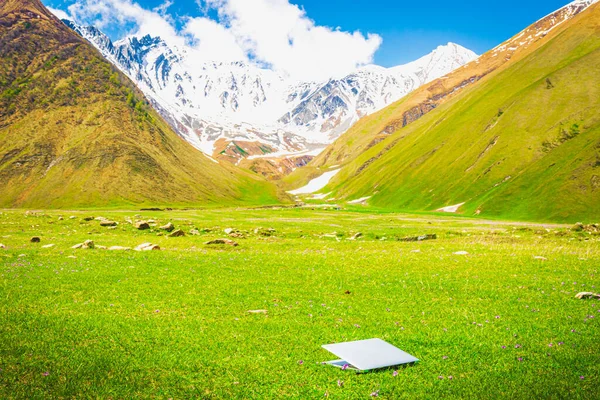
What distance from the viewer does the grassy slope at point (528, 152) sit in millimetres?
93062

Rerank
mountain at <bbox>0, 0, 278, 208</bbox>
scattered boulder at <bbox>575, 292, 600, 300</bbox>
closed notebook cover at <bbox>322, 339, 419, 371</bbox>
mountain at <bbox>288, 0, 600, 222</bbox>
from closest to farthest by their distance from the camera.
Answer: closed notebook cover at <bbox>322, 339, 419, 371</bbox>
scattered boulder at <bbox>575, 292, 600, 300</bbox>
mountain at <bbox>288, 0, 600, 222</bbox>
mountain at <bbox>0, 0, 278, 208</bbox>

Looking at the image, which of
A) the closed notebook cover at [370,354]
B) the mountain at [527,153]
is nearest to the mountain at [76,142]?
the mountain at [527,153]

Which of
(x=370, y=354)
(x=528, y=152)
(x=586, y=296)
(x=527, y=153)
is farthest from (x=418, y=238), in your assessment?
(x=528, y=152)

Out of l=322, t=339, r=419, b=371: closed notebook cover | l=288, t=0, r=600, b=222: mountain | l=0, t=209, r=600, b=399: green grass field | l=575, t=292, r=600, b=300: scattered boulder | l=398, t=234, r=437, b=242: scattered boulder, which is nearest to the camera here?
l=0, t=209, r=600, b=399: green grass field

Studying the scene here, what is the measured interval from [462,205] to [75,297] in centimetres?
13268

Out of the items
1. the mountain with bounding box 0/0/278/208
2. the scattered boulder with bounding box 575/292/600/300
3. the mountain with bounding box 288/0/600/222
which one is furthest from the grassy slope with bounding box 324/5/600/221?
the mountain with bounding box 0/0/278/208

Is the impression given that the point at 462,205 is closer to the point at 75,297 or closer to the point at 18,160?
the point at 75,297

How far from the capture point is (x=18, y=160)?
142125 mm

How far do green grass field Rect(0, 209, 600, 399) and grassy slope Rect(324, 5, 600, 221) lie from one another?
82073 mm

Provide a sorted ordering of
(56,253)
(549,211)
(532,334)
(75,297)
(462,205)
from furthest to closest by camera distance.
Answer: (462,205) < (549,211) < (56,253) < (75,297) < (532,334)

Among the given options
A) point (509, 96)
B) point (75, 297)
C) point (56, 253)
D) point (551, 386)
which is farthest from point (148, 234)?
point (509, 96)

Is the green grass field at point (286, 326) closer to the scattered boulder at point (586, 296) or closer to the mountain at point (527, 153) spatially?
the scattered boulder at point (586, 296)

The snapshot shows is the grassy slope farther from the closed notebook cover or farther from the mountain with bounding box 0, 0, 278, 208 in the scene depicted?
the mountain with bounding box 0, 0, 278, 208

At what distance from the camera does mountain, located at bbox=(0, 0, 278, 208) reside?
13775cm
